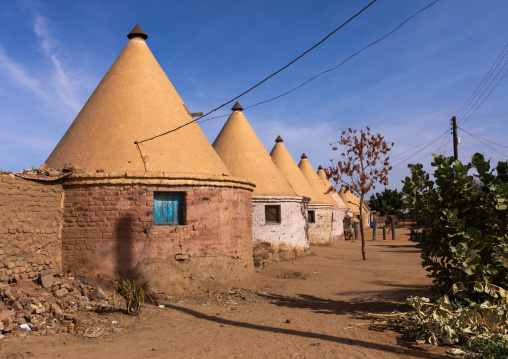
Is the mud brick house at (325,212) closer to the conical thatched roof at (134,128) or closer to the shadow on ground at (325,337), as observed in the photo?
the conical thatched roof at (134,128)

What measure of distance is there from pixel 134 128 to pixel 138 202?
2.05m

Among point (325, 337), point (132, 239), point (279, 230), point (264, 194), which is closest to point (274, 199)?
point (264, 194)

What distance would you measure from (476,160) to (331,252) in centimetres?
1322

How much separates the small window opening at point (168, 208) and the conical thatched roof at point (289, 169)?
12.3m

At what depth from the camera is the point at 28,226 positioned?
787 centimetres

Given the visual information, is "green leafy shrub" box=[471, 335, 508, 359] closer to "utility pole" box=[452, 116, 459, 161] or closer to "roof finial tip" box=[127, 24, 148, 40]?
"roof finial tip" box=[127, 24, 148, 40]

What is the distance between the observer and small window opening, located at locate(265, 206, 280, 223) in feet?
52.2

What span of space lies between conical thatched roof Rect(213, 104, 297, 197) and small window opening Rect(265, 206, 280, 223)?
58 centimetres

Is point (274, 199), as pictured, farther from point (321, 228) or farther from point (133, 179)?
point (133, 179)

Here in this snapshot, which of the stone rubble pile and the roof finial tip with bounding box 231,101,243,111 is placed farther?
the roof finial tip with bounding box 231,101,243,111

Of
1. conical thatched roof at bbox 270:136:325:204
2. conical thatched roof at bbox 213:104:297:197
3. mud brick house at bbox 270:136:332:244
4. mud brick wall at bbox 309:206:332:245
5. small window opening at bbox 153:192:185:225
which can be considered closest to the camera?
small window opening at bbox 153:192:185:225

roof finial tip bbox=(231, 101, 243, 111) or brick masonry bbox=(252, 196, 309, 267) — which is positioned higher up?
roof finial tip bbox=(231, 101, 243, 111)

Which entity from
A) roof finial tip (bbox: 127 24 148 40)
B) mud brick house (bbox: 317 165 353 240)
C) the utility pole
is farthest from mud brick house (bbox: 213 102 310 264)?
mud brick house (bbox: 317 165 353 240)

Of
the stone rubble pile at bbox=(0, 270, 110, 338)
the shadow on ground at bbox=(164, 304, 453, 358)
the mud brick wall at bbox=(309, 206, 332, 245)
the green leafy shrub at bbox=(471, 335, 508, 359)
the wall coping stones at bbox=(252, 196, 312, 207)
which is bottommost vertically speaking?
the shadow on ground at bbox=(164, 304, 453, 358)
